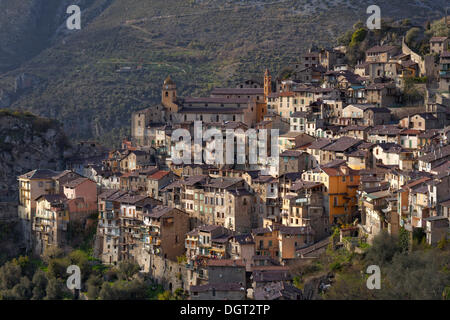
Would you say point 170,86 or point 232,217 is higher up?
point 170,86

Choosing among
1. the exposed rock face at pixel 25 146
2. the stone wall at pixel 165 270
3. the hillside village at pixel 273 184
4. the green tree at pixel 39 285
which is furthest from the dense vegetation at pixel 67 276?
the exposed rock face at pixel 25 146

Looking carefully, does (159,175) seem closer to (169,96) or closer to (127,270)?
(127,270)

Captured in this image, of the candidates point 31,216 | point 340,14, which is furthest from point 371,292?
point 340,14

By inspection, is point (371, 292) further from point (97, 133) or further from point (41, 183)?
point (97, 133)

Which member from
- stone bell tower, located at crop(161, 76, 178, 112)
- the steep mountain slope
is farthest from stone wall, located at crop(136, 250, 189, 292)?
the steep mountain slope

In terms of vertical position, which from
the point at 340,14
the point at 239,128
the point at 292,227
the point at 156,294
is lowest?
the point at 156,294

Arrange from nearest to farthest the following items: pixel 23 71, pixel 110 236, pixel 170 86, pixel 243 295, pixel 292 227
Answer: pixel 243 295 → pixel 292 227 → pixel 110 236 → pixel 170 86 → pixel 23 71

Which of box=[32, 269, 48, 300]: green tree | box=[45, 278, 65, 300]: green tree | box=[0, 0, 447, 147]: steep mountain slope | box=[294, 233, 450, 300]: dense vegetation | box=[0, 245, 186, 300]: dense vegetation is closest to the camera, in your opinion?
box=[294, 233, 450, 300]: dense vegetation

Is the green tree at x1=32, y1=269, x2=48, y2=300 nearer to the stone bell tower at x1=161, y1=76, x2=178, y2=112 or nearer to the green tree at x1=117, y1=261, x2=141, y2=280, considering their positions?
the green tree at x1=117, y1=261, x2=141, y2=280
